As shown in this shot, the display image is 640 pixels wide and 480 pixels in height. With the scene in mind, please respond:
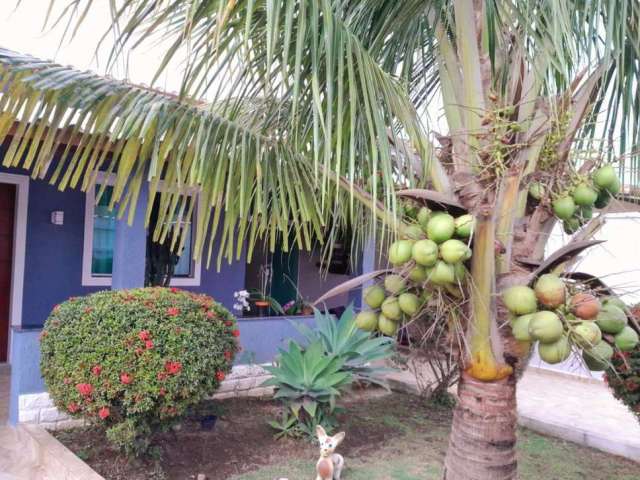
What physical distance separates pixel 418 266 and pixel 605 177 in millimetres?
948

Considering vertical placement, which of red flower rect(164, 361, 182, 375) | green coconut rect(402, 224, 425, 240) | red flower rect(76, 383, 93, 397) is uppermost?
green coconut rect(402, 224, 425, 240)

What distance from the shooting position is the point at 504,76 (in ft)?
11.0

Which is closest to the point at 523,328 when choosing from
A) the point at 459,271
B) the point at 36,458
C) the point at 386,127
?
the point at 459,271

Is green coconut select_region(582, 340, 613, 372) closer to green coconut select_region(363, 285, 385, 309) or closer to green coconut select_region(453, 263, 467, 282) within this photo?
green coconut select_region(453, 263, 467, 282)

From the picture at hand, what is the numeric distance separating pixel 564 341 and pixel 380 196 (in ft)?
4.02

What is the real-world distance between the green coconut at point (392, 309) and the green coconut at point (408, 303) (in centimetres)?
2

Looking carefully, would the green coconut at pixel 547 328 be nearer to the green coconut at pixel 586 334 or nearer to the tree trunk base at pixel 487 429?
the green coconut at pixel 586 334

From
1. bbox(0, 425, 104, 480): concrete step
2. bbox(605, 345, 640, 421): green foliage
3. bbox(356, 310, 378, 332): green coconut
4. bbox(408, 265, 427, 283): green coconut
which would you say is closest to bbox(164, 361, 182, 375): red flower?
bbox(0, 425, 104, 480): concrete step

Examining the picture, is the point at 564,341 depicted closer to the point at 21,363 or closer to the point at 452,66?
the point at 452,66

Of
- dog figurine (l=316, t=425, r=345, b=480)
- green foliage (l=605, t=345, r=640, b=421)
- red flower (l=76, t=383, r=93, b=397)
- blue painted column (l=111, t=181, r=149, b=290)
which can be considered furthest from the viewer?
blue painted column (l=111, t=181, r=149, b=290)

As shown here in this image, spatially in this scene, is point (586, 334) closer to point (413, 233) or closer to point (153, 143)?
point (413, 233)

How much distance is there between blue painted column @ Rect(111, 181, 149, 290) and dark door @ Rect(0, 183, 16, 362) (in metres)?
2.53

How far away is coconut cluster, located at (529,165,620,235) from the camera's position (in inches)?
97.7

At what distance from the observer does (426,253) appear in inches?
85.9
